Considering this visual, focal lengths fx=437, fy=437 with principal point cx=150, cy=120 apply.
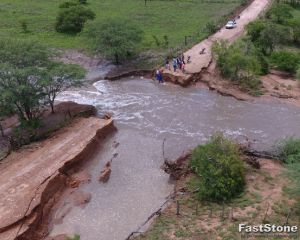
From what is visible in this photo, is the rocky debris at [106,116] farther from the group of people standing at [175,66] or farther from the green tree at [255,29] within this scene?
the green tree at [255,29]

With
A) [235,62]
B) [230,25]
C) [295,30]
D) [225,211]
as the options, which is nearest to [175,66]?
[235,62]

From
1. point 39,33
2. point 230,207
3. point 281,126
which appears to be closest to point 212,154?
point 230,207

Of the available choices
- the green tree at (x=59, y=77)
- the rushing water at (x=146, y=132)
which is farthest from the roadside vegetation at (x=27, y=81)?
the rushing water at (x=146, y=132)

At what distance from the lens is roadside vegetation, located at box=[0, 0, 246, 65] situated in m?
45.2

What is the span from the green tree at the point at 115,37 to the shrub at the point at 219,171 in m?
19.1

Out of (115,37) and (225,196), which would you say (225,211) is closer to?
(225,196)

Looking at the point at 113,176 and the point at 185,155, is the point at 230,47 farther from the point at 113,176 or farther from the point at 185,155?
the point at 113,176

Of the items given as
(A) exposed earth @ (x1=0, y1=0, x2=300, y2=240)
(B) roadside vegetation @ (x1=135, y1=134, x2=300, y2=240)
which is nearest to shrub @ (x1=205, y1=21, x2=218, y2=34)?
(A) exposed earth @ (x1=0, y1=0, x2=300, y2=240)

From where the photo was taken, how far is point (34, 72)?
2919 cm

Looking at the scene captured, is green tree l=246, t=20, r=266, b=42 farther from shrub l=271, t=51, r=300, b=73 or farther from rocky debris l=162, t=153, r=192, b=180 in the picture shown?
rocky debris l=162, t=153, r=192, b=180

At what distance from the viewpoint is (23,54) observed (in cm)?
3106

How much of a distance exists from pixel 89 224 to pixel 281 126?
1612cm
